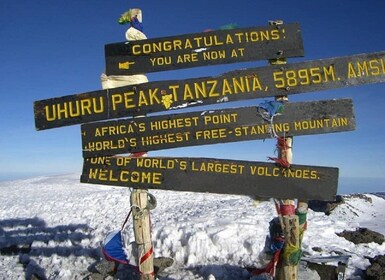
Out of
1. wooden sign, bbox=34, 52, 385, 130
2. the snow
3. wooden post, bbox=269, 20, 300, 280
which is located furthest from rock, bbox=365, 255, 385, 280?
wooden sign, bbox=34, 52, 385, 130

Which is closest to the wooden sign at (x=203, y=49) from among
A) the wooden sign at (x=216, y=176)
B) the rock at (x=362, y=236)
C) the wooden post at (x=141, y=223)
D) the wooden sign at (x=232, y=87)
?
the wooden post at (x=141, y=223)

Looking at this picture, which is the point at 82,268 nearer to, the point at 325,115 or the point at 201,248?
the point at 201,248

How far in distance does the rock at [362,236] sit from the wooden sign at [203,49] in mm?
7257

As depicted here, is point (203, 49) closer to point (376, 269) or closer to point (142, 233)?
point (142, 233)

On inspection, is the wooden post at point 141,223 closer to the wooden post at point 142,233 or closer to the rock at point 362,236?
the wooden post at point 142,233

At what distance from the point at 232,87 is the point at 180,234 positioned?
6498 millimetres

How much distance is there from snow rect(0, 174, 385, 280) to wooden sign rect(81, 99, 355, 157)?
4.06ft

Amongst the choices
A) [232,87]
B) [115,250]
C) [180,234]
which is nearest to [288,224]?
[232,87]

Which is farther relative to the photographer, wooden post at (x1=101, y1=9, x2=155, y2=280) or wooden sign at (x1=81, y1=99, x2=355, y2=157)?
wooden post at (x1=101, y1=9, x2=155, y2=280)

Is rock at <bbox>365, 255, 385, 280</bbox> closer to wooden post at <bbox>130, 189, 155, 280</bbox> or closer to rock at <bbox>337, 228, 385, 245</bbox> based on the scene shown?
rock at <bbox>337, 228, 385, 245</bbox>

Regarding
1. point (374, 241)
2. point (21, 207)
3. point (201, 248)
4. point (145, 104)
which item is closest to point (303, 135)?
point (145, 104)

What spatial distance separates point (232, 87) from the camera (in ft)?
18.1

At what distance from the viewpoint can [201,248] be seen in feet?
32.1

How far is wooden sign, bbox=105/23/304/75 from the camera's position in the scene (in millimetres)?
5602
